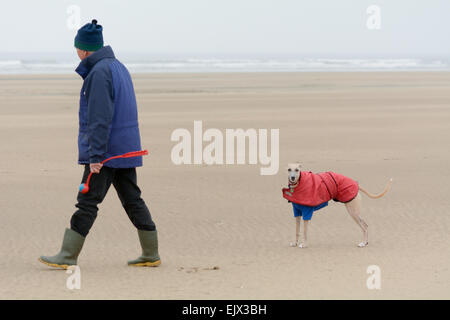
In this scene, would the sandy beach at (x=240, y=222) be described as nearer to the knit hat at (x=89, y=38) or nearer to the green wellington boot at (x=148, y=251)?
the green wellington boot at (x=148, y=251)

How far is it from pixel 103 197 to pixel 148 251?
0.62 m

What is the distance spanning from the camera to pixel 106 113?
225 inches

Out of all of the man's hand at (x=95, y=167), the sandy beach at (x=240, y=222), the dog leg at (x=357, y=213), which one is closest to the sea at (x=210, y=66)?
the sandy beach at (x=240, y=222)

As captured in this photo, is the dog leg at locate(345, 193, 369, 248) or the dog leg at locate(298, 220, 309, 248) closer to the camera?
the dog leg at locate(298, 220, 309, 248)

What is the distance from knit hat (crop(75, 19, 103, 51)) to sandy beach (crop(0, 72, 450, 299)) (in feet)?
5.99

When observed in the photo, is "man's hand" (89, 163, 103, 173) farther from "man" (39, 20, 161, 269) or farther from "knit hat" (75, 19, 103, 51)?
"knit hat" (75, 19, 103, 51)

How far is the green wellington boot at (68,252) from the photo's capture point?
19.6 ft

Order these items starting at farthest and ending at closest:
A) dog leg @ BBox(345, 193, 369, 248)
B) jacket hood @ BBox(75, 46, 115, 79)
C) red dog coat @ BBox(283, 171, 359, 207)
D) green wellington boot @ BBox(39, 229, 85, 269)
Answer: dog leg @ BBox(345, 193, 369, 248) → red dog coat @ BBox(283, 171, 359, 207) → green wellington boot @ BBox(39, 229, 85, 269) → jacket hood @ BBox(75, 46, 115, 79)

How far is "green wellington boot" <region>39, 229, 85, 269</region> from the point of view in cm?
598

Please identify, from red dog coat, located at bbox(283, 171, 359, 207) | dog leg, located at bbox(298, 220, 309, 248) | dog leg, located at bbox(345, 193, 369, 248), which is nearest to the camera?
red dog coat, located at bbox(283, 171, 359, 207)

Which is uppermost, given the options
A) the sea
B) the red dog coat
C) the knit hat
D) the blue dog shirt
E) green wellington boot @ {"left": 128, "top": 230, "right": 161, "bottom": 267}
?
the knit hat

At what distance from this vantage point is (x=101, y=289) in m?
5.55

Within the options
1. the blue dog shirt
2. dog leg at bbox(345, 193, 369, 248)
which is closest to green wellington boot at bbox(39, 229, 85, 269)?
the blue dog shirt

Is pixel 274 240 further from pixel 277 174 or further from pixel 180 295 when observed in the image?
pixel 277 174
